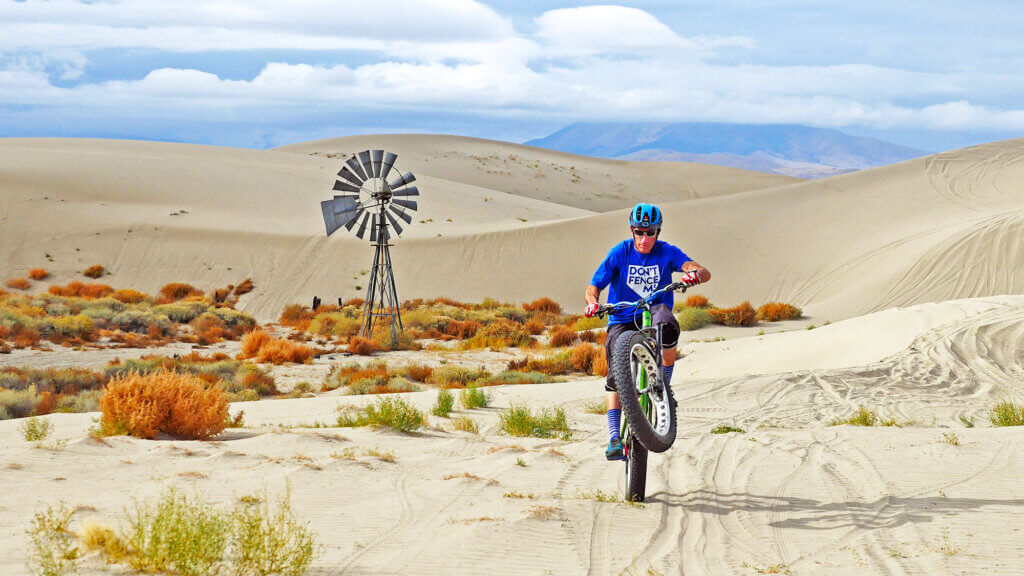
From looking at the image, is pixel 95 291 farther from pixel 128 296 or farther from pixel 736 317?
pixel 736 317

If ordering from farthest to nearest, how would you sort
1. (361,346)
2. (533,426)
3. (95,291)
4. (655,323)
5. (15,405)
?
1. (95,291)
2. (361,346)
3. (15,405)
4. (533,426)
5. (655,323)

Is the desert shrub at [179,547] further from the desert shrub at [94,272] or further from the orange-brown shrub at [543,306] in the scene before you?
the desert shrub at [94,272]

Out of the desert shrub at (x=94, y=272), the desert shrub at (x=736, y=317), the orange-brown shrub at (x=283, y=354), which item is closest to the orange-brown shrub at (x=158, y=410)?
the orange-brown shrub at (x=283, y=354)

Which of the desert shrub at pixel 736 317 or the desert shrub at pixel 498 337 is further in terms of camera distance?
the desert shrub at pixel 736 317

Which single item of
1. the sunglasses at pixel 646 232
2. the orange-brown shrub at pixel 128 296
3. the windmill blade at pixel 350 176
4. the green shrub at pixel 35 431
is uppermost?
the windmill blade at pixel 350 176

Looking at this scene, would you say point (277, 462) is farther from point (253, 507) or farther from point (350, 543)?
point (350, 543)

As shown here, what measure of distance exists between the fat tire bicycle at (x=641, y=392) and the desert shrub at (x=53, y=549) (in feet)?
11.3

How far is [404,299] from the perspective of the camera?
37.4 meters

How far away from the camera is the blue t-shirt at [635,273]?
646 cm

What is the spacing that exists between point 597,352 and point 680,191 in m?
85.7

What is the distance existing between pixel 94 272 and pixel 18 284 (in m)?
3.55

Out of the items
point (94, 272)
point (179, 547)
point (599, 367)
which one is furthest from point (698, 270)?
point (94, 272)

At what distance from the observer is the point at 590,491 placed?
6.69m

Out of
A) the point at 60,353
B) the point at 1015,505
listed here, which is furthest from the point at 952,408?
the point at 60,353
